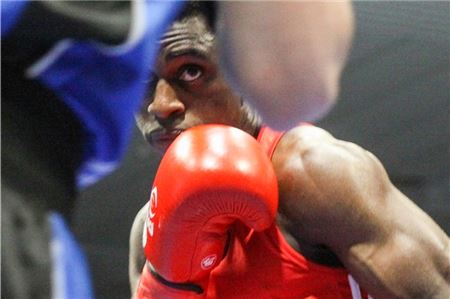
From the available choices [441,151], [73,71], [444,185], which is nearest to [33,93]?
[73,71]

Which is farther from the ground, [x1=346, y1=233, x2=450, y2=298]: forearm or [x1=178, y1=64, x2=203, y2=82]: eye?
[x1=178, y1=64, x2=203, y2=82]: eye

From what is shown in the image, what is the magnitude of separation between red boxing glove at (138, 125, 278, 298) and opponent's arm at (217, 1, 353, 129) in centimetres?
75

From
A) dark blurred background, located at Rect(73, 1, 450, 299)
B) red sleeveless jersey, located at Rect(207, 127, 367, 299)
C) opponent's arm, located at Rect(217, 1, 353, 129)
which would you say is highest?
opponent's arm, located at Rect(217, 1, 353, 129)

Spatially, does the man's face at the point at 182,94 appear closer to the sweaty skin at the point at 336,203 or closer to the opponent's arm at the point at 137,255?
the sweaty skin at the point at 336,203

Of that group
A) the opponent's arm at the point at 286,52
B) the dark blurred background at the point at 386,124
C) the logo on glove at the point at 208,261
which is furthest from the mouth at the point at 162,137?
the dark blurred background at the point at 386,124

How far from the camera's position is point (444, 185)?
546 cm

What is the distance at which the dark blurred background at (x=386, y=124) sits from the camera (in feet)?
12.3

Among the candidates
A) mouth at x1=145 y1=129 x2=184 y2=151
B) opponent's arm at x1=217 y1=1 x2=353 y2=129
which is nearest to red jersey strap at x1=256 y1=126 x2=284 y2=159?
mouth at x1=145 y1=129 x2=184 y2=151

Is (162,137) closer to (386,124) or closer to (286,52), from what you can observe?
(286,52)

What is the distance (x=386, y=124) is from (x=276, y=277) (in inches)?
124

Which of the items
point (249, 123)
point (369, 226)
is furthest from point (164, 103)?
point (369, 226)

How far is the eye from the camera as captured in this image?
5.37ft

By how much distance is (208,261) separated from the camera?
1.50 m

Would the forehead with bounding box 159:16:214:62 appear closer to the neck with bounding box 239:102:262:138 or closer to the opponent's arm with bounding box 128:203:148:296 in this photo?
the neck with bounding box 239:102:262:138
